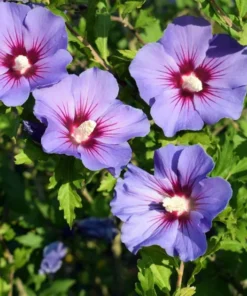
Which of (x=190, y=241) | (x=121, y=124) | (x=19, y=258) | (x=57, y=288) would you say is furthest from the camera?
(x=57, y=288)

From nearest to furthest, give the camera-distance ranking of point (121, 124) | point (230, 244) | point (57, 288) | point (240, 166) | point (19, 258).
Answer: point (121, 124) → point (240, 166) → point (230, 244) → point (19, 258) → point (57, 288)

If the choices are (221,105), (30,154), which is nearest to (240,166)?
(221,105)

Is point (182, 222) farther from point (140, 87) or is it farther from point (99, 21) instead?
point (99, 21)

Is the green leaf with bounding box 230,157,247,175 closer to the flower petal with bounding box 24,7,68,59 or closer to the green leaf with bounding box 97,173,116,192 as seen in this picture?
the green leaf with bounding box 97,173,116,192

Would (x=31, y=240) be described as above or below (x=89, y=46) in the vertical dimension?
below

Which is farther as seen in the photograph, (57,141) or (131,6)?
(131,6)

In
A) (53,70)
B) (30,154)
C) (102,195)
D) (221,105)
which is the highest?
(53,70)

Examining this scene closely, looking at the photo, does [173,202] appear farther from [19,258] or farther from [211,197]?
[19,258]

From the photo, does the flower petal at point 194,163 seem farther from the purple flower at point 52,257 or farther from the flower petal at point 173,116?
the purple flower at point 52,257

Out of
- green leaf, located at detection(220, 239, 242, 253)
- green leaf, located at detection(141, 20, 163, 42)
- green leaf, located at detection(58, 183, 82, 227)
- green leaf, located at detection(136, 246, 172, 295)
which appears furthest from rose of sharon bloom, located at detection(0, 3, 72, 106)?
green leaf, located at detection(141, 20, 163, 42)

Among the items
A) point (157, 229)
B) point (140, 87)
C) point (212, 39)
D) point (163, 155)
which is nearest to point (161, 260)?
point (157, 229)
